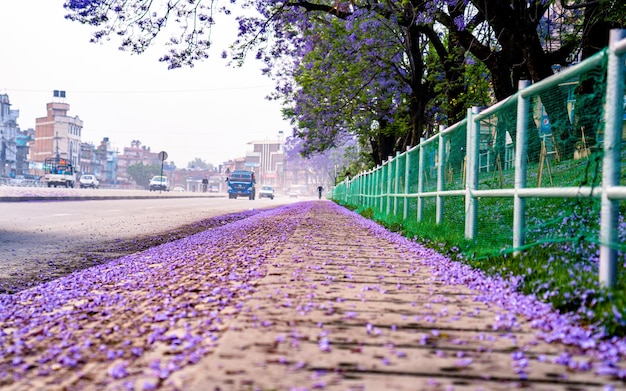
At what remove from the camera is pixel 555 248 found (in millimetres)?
4699

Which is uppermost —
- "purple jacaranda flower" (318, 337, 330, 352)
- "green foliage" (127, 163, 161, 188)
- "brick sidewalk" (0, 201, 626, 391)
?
"green foliage" (127, 163, 161, 188)

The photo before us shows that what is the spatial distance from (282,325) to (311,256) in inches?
115

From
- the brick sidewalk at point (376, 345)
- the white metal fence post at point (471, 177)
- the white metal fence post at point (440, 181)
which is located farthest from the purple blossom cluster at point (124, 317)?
the white metal fence post at point (440, 181)

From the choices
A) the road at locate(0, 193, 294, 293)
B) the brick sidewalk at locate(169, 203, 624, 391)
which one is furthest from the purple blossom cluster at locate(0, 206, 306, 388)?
the road at locate(0, 193, 294, 293)

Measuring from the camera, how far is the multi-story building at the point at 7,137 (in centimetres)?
8038

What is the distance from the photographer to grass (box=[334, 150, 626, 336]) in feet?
9.93

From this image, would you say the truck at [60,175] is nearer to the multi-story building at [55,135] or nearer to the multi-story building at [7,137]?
the multi-story building at [7,137]

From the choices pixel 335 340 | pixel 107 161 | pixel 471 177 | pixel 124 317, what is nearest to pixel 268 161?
pixel 107 161

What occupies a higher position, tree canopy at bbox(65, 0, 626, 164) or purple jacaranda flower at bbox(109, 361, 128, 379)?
tree canopy at bbox(65, 0, 626, 164)

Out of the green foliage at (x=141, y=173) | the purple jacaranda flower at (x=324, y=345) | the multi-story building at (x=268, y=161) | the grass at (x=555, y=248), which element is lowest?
the purple jacaranda flower at (x=324, y=345)

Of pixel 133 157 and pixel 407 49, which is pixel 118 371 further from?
pixel 133 157

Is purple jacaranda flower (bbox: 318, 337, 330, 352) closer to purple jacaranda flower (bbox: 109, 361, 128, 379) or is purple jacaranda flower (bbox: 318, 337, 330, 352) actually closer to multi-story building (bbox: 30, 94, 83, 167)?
purple jacaranda flower (bbox: 109, 361, 128, 379)

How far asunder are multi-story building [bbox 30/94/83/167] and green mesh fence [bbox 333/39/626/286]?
9762cm

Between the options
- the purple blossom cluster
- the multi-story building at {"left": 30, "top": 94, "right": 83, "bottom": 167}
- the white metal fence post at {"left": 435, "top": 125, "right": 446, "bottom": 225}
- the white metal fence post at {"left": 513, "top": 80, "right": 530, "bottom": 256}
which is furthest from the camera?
the multi-story building at {"left": 30, "top": 94, "right": 83, "bottom": 167}
